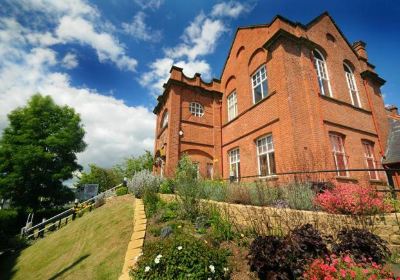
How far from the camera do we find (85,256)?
651cm

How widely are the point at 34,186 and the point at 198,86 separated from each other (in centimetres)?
1765

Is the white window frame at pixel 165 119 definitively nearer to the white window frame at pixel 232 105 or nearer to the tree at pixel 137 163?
the white window frame at pixel 232 105

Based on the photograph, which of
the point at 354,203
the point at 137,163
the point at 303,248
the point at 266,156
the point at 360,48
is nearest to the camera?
the point at 303,248

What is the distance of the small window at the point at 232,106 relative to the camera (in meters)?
15.4

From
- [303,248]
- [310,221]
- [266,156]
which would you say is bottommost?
[303,248]

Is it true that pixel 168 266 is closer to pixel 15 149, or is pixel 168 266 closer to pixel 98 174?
pixel 15 149

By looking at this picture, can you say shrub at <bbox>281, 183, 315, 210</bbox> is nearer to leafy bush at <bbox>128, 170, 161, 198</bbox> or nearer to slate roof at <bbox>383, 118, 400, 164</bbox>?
leafy bush at <bbox>128, 170, 161, 198</bbox>

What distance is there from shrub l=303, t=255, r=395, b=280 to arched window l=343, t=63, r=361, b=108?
41.0 ft

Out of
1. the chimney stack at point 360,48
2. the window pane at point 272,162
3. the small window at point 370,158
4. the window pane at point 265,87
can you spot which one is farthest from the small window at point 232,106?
the chimney stack at point 360,48

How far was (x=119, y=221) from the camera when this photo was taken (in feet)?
27.0

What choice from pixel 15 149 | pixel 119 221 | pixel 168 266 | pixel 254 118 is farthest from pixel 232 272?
pixel 15 149

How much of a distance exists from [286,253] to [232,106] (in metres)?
12.8

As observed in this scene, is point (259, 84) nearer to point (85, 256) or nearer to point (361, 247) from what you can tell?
point (361, 247)

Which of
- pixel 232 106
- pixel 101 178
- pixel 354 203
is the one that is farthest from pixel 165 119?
pixel 101 178
